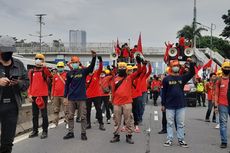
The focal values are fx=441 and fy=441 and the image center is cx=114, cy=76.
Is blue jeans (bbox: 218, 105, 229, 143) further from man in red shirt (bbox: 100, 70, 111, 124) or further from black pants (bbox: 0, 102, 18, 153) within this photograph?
black pants (bbox: 0, 102, 18, 153)

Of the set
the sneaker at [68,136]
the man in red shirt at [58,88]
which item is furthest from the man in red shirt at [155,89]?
the sneaker at [68,136]

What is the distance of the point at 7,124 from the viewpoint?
19.4 feet

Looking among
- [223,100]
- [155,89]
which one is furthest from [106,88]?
[155,89]

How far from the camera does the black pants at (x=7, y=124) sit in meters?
5.90

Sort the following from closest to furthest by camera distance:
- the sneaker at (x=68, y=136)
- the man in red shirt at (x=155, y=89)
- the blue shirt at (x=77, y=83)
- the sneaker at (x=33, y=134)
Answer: the blue shirt at (x=77, y=83) < the sneaker at (x=68, y=136) < the sneaker at (x=33, y=134) < the man in red shirt at (x=155, y=89)

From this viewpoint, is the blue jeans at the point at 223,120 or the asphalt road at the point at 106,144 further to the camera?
the blue jeans at the point at 223,120

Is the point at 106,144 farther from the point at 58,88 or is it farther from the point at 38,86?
the point at 58,88

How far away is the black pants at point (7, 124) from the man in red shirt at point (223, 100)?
5.60 m

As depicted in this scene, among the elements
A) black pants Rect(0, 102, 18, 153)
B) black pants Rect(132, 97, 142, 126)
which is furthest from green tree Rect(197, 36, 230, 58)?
black pants Rect(0, 102, 18, 153)

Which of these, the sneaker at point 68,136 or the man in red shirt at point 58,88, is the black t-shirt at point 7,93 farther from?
the man in red shirt at point 58,88

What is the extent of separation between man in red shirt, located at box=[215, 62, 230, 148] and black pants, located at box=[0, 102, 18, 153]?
5.60 metres

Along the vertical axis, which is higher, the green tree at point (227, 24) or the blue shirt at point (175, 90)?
the green tree at point (227, 24)

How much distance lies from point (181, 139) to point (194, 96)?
16315 mm

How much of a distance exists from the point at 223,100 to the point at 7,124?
5.81 metres
